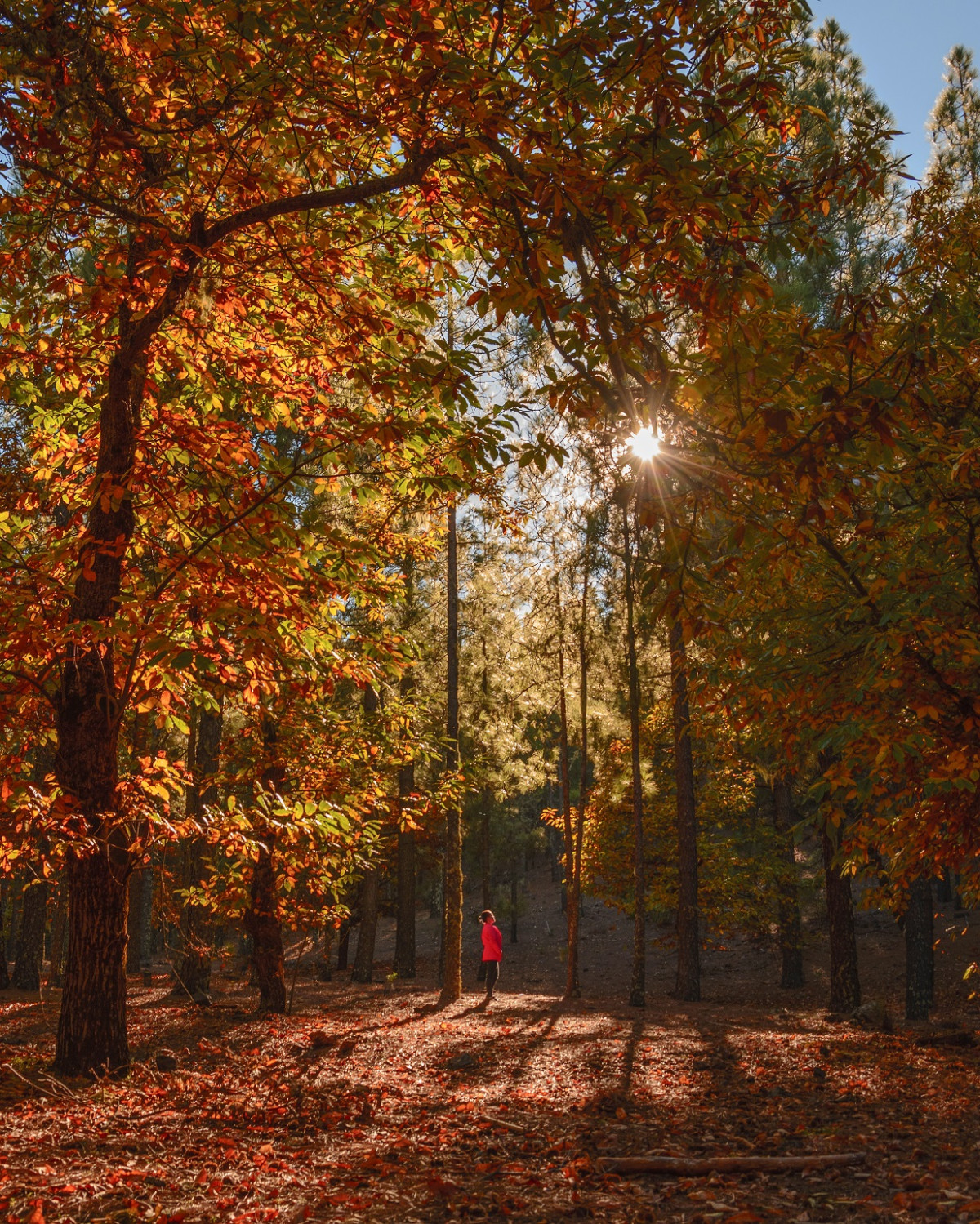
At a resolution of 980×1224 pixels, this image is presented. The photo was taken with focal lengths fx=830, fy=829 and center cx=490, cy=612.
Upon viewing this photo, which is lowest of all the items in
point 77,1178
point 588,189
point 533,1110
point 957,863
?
point 533,1110

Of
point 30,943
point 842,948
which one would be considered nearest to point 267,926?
point 30,943

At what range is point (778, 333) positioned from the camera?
4879 mm

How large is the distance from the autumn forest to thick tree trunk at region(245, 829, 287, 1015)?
4.74 feet

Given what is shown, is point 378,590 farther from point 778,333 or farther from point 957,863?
point 957,863

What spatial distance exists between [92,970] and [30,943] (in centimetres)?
1374

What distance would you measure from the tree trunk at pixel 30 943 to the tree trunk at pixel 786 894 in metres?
15.5

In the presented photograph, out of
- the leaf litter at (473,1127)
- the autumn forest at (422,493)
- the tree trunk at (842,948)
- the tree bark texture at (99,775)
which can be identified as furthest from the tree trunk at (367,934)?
the tree bark texture at (99,775)

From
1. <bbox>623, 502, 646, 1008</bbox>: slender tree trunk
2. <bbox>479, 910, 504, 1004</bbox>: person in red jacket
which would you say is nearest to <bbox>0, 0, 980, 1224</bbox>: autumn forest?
<bbox>479, 910, 504, 1004</bbox>: person in red jacket

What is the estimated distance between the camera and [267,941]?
1218 centimetres

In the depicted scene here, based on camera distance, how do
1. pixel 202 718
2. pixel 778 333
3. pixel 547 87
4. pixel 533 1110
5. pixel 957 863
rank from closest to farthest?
pixel 547 87 < pixel 778 333 < pixel 957 863 < pixel 533 1110 < pixel 202 718

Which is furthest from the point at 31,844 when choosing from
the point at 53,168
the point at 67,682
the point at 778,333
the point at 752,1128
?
the point at 778,333

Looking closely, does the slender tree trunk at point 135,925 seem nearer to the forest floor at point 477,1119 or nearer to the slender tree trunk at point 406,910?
the slender tree trunk at point 406,910

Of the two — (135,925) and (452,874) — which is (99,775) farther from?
(135,925)

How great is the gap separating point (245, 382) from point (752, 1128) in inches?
281
